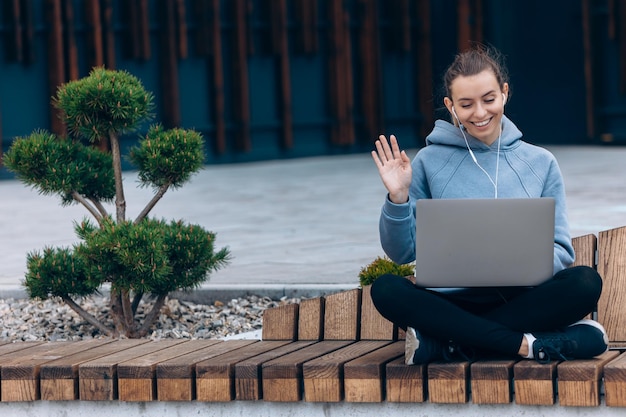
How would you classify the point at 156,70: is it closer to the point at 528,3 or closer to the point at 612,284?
the point at 528,3

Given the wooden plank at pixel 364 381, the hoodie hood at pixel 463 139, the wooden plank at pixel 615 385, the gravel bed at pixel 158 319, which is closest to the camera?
the wooden plank at pixel 615 385

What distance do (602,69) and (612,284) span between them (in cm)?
1607

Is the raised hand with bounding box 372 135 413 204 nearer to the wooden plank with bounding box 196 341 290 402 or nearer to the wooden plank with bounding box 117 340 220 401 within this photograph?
the wooden plank with bounding box 196 341 290 402

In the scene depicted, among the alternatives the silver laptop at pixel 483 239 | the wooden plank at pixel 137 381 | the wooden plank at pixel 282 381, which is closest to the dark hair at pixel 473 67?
the silver laptop at pixel 483 239

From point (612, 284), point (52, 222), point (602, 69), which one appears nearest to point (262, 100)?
point (602, 69)

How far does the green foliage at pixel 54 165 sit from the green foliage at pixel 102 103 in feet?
0.44

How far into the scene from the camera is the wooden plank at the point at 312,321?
484cm

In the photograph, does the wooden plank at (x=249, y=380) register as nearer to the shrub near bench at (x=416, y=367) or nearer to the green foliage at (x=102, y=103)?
the shrub near bench at (x=416, y=367)

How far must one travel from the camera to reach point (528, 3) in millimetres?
21359

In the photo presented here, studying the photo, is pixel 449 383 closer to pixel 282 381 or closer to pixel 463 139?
pixel 282 381

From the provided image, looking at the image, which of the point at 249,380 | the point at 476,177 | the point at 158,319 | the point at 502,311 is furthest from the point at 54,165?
the point at 502,311

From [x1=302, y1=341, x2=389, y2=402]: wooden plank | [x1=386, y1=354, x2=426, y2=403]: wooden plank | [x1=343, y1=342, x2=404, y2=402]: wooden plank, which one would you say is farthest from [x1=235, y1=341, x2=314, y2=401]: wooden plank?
[x1=386, y1=354, x2=426, y2=403]: wooden plank

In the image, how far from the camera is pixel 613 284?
463 centimetres

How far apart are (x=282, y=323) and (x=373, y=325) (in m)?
0.38
